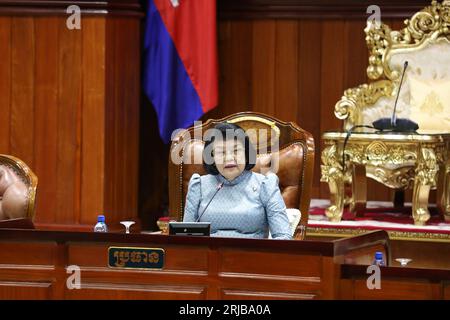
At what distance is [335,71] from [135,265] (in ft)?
14.7

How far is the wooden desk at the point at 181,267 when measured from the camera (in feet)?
13.2

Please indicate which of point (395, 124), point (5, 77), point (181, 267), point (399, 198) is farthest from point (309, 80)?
point (181, 267)

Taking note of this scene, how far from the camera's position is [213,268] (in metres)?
4.13

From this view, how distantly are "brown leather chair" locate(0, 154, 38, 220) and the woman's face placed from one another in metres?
0.92

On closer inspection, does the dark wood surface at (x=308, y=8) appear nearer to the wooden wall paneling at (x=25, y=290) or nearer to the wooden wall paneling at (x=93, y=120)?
the wooden wall paneling at (x=93, y=120)

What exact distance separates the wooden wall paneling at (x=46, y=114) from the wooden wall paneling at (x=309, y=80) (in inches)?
73.1

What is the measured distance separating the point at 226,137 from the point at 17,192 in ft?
3.43

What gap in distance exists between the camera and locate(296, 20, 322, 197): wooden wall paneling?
8.41 m

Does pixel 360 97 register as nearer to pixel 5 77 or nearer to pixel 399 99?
pixel 399 99

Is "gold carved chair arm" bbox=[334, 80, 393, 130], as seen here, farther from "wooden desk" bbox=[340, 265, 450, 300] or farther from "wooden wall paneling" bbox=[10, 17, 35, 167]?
"wooden desk" bbox=[340, 265, 450, 300]

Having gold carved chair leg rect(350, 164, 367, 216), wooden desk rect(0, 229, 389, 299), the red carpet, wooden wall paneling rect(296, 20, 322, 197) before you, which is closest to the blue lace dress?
wooden desk rect(0, 229, 389, 299)

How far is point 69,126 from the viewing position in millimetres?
7688
